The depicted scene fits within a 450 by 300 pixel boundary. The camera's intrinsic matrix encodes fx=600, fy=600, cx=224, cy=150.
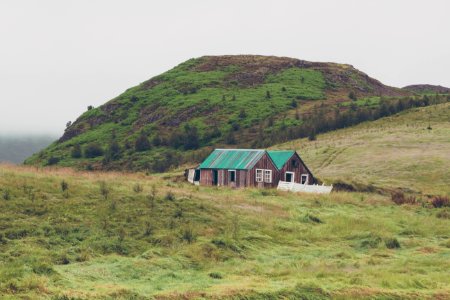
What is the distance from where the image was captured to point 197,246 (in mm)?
24641

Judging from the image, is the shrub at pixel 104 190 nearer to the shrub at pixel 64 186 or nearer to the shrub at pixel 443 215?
the shrub at pixel 64 186

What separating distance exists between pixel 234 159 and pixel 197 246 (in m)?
37.8

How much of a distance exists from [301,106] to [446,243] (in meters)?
107

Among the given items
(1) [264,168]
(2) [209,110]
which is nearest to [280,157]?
(1) [264,168]

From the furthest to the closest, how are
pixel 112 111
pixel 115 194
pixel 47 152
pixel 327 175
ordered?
pixel 112 111
pixel 47 152
pixel 327 175
pixel 115 194

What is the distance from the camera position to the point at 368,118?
10462 centimetres

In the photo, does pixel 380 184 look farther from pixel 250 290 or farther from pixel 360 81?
pixel 360 81

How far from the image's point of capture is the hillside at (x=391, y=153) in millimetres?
61188

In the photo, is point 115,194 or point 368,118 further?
point 368,118

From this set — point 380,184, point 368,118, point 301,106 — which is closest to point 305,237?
point 380,184

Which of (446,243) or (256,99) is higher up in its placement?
(256,99)

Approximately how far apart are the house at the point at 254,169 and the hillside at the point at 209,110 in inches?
1346

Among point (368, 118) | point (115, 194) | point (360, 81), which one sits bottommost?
point (115, 194)

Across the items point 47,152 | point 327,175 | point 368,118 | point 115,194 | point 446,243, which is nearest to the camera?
point 446,243
